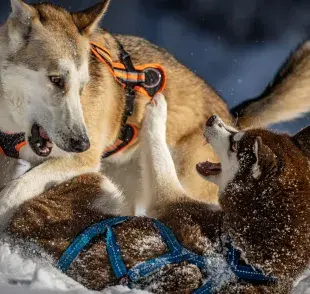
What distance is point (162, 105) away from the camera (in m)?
5.09

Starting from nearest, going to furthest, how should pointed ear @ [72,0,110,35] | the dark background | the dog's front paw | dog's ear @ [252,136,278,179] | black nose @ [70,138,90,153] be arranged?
dog's ear @ [252,136,278,179]
black nose @ [70,138,90,153]
pointed ear @ [72,0,110,35]
the dog's front paw
the dark background

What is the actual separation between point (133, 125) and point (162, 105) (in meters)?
0.40

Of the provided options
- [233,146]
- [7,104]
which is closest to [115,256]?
[233,146]

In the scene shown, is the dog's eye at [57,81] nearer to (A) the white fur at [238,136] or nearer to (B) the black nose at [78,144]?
(B) the black nose at [78,144]

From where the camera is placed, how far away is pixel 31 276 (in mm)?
3061

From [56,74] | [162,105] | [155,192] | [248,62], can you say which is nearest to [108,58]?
[162,105]

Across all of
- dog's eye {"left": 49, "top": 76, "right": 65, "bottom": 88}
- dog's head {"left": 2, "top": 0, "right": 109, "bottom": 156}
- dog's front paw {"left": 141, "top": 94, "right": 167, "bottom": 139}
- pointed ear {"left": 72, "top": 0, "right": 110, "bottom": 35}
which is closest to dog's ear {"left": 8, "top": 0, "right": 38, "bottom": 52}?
dog's head {"left": 2, "top": 0, "right": 109, "bottom": 156}

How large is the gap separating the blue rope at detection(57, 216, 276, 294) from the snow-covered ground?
0.34 feet

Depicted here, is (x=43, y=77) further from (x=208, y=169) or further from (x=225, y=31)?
(x=225, y=31)

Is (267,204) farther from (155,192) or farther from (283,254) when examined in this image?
(155,192)

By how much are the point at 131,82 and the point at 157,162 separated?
936 millimetres

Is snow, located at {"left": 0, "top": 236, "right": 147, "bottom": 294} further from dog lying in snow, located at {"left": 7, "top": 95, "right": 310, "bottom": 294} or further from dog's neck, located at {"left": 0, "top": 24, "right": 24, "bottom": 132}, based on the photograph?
dog's neck, located at {"left": 0, "top": 24, "right": 24, "bottom": 132}

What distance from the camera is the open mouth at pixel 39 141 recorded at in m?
4.40

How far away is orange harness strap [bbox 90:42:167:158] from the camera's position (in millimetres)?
5254
